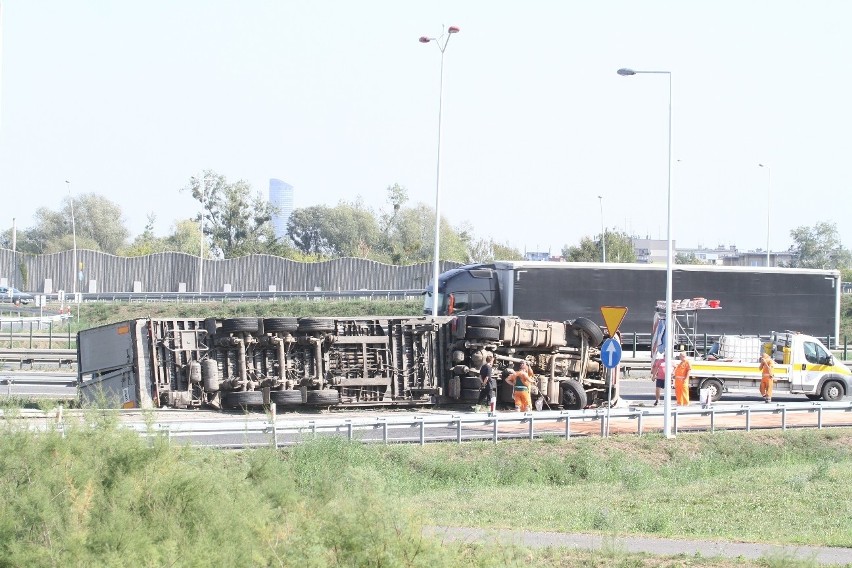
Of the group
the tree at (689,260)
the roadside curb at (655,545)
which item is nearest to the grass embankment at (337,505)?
the roadside curb at (655,545)

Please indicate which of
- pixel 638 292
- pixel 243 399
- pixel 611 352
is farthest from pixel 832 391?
pixel 243 399

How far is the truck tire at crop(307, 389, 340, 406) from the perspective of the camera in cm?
2512

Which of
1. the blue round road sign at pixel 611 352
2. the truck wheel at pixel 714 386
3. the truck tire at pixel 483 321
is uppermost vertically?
the truck tire at pixel 483 321

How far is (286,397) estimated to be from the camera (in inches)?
981

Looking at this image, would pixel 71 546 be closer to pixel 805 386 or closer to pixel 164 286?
pixel 805 386

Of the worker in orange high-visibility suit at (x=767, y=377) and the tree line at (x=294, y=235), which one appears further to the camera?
the tree line at (x=294, y=235)

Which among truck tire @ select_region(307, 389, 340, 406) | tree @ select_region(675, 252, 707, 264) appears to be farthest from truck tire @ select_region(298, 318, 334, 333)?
tree @ select_region(675, 252, 707, 264)

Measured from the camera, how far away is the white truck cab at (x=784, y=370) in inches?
1221

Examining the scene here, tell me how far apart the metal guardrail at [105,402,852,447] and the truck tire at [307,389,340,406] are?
2091mm

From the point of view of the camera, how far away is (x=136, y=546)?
8.52 meters

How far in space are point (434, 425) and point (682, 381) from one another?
8.76 metres

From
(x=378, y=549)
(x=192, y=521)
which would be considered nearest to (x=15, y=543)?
(x=192, y=521)

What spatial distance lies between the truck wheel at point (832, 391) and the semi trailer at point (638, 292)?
1027 cm

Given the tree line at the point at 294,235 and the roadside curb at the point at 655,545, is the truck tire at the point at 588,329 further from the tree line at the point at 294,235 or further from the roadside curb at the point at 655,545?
the tree line at the point at 294,235
